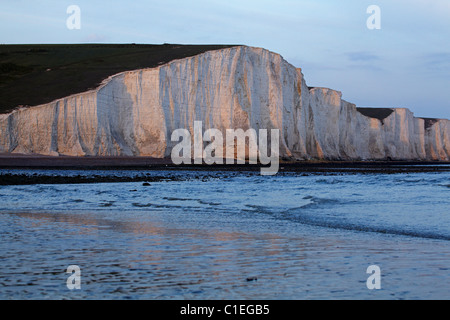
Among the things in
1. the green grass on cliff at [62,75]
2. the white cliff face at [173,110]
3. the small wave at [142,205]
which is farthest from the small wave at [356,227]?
the green grass on cliff at [62,75]

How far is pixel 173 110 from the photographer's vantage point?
163 feet

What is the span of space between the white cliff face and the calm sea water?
3004cm

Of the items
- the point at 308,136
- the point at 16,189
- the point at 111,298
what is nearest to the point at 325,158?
the point at 308,136

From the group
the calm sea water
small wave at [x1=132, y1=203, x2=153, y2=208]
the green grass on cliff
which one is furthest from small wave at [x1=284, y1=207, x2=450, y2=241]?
the green grass on cliff

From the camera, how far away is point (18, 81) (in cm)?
5125

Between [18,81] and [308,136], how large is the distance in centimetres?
3070

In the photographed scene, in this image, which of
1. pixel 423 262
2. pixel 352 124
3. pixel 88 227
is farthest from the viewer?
pixel 352 124

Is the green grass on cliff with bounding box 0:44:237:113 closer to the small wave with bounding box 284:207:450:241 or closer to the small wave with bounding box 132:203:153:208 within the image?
the small wave with bounding box 132:203:153:208

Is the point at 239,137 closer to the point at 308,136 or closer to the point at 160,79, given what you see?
the point at 160,79

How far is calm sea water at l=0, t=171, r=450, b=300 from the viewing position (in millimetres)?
5371

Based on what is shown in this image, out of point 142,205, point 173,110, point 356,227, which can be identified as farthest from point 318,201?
point 173,110

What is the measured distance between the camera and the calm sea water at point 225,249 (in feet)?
17.6

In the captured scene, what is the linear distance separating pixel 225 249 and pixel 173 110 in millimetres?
42663

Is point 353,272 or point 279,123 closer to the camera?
point 353,272
